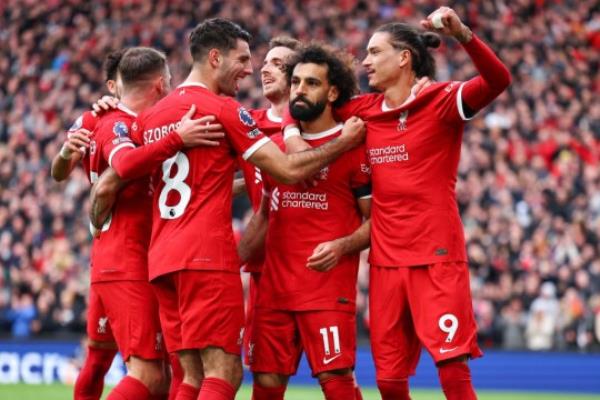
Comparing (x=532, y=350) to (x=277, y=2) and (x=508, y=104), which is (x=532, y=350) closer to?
(x=508, y=104)

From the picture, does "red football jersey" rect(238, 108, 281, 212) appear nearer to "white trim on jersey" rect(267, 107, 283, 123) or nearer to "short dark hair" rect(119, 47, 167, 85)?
"white trim on jersey" rect(267, 107, 283, 123)

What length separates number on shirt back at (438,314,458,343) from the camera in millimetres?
7836

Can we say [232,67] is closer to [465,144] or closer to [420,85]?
[420,85]

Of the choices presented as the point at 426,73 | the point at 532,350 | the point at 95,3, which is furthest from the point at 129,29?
the point at 426,73

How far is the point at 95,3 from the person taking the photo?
1078 inches

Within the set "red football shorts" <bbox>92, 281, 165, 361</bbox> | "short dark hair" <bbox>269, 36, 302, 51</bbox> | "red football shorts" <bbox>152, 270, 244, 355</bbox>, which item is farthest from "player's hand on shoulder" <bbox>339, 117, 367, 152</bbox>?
"red football shorts" <bbox>92, 281, 165, 361</bbox>

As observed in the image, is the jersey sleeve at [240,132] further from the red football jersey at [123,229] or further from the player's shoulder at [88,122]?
the player's shoulder at [88,122]

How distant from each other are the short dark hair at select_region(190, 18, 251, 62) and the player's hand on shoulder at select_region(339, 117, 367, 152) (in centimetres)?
95

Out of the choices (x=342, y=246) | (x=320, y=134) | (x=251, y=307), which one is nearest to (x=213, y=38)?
(x=320, y=134)

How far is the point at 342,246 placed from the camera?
26.7ft

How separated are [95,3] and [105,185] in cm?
2000

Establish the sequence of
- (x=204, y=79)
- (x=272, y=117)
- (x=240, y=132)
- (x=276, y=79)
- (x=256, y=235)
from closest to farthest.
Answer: (x=240, y=132), (x=204, y=79), (x=256, y=235), (x=276, y=79), (x=272, y=117)

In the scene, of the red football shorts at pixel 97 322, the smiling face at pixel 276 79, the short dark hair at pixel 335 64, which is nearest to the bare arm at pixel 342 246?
the short dark hair at pixel 335 64

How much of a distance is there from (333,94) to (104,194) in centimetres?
176
